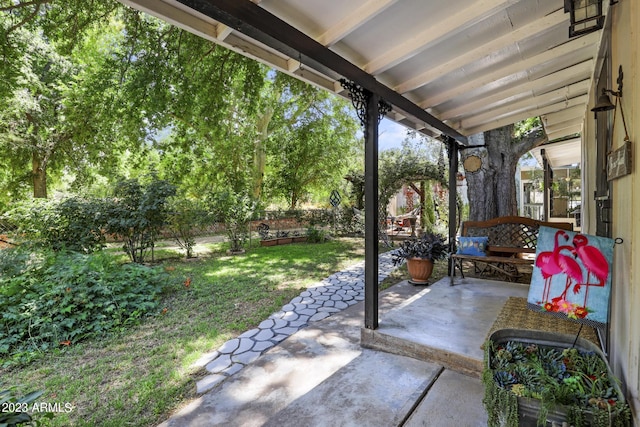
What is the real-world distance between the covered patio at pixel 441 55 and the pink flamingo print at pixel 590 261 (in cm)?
8

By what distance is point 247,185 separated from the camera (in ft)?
40.9

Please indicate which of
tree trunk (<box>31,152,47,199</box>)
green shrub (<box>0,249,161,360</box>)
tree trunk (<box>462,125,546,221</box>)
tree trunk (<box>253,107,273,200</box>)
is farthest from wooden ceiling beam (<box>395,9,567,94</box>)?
tree trunk (<box>31,152,47,199</box>)

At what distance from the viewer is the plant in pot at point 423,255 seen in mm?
4547

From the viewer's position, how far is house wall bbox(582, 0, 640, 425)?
128cm

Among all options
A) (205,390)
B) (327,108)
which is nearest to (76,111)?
(205,390)

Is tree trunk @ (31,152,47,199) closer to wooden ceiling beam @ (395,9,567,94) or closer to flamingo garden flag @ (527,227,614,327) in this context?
wooden ceiling beam @ (395,9,567,94)

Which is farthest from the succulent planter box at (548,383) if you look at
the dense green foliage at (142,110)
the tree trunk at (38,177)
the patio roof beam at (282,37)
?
the tree trunk at (38,177)

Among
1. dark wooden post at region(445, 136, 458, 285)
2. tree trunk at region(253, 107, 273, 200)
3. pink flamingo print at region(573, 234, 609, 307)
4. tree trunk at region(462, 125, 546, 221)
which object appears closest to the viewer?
pink flamingo print at region(573, 234, 609, 307)

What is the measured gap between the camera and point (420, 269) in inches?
180

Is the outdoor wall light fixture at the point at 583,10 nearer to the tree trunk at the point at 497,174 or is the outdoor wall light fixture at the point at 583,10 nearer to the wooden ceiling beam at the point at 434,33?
the wooden ceiling beam at the point at 434,33

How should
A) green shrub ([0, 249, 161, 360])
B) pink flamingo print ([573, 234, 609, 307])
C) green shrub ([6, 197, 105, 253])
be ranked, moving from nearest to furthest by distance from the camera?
pink flamingo print ([573, 234, 609, 307])
green shrub ([0, 249, 161, 360])
green shrub ([6, 197, 105, 253])

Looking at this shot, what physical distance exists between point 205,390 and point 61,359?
1602 millimetres

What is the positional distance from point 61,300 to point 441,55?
15.3 feet

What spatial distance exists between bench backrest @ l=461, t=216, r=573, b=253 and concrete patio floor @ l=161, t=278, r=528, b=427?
1832mm
